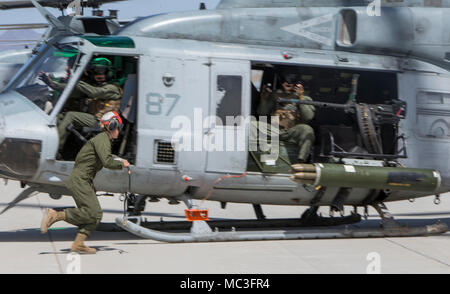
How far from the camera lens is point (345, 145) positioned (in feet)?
26.0

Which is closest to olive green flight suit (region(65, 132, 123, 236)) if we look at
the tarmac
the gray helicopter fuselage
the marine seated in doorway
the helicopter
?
the tarmac

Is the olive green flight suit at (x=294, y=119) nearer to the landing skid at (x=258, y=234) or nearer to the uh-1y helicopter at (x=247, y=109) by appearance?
the uh-1y helicopter at (x=247, y=109)

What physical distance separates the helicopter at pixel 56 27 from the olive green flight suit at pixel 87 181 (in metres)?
1.91

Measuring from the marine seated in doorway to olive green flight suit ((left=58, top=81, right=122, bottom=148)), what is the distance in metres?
1.76

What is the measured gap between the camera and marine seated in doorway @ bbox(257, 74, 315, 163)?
7512mm

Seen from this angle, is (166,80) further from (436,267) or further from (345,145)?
(436,267)

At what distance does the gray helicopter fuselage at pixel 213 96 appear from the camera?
693 centimetres

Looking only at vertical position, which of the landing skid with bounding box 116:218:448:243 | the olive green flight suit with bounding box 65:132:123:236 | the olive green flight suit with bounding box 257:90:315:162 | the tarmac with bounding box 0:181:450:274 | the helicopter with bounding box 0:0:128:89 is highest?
the helicopter with bounding box 0:0:128:89

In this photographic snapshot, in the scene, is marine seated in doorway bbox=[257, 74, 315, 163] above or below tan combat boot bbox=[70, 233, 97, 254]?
above

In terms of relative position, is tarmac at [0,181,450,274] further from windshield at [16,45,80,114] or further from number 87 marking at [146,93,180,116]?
windshield at [16,45,80,114]

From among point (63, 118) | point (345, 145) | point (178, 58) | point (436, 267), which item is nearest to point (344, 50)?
point (345, 145)

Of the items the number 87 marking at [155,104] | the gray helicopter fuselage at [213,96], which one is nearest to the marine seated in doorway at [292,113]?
the gray helicopter fuselage at [213,96]

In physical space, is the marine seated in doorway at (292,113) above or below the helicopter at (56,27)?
below
